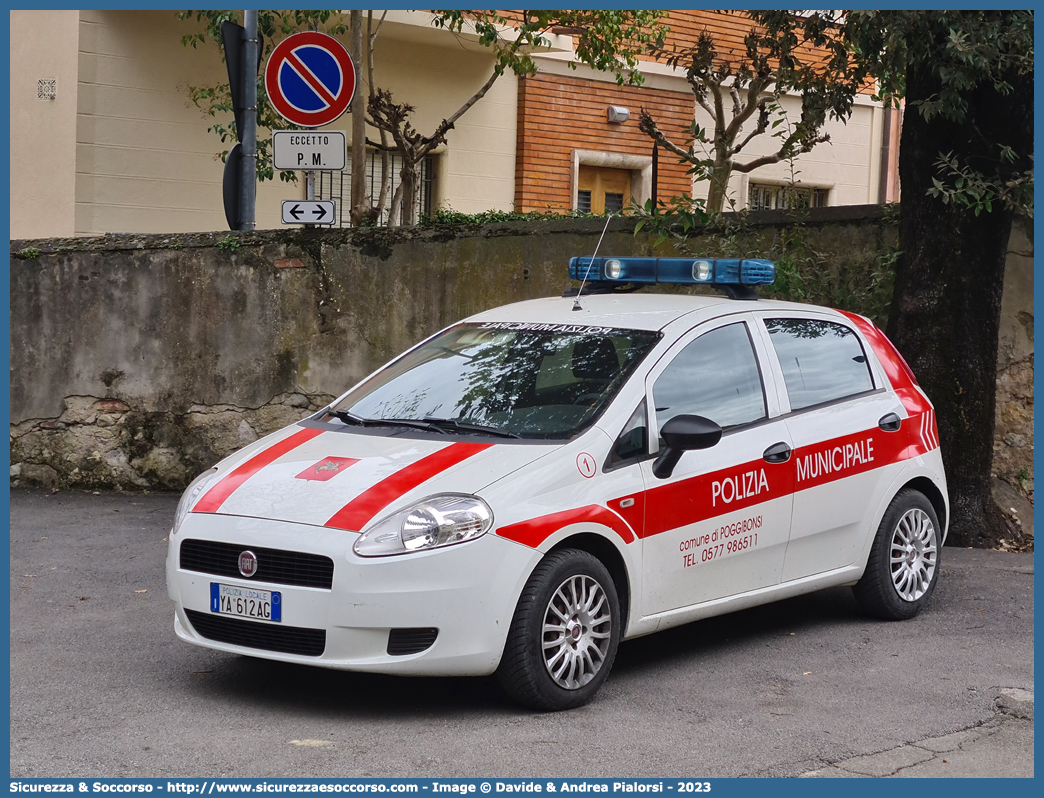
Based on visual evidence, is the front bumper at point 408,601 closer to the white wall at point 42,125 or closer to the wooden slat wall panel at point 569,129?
the white wall at point 42,125

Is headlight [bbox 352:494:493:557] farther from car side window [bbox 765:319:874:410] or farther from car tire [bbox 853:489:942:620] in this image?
car tire [bbox 853:489:942:620]

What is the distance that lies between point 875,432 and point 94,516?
5698 mm

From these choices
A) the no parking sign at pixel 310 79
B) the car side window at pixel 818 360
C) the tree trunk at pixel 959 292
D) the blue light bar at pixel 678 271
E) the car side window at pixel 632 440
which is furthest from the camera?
the no parking sign at pixel 310 79

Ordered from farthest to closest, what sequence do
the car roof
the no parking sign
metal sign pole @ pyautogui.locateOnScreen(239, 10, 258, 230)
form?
metal sign pole @ pyautogui.locateOnScreen(239, 10, 258, 230) → the no parking sign → the car roof

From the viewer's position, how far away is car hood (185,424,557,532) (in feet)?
16.5

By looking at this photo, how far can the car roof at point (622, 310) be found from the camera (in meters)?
6.20

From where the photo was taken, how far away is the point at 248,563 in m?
5.07

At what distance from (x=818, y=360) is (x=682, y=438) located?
1.43 metres

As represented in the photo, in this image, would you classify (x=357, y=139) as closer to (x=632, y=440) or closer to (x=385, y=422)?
(x=385, y=422)

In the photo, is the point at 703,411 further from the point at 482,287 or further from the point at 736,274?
the point at 482,287

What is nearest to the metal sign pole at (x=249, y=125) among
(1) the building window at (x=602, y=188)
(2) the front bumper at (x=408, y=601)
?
(2) the front bumper at (x=408, y=601)

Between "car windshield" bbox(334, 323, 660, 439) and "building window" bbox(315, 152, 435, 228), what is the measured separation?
32.4ft

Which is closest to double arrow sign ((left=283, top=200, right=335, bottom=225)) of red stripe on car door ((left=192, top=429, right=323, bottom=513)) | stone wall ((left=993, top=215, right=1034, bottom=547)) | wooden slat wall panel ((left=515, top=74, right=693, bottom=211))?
red stripe on car door ((left=192, top=429, right=323, bottom=513))

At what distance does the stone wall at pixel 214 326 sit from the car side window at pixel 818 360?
11.7ft
